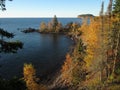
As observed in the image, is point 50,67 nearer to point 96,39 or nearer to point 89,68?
point 89,68

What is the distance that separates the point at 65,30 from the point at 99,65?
12254 centimetres

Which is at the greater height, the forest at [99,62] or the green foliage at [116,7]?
the green foliage at [116,7]

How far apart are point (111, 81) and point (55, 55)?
43836mm

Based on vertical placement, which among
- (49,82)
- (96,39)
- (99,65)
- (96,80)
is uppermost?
(96,39)

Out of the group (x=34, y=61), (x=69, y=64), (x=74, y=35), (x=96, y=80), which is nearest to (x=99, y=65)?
(x=96, y=80)

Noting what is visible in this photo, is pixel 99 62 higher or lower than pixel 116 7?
lower

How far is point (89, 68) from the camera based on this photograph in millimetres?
46500

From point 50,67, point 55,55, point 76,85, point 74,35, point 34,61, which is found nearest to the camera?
point 76,85

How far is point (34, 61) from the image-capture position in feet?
235

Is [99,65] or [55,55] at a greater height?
[99,65]

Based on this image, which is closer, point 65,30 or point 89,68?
point 89,68

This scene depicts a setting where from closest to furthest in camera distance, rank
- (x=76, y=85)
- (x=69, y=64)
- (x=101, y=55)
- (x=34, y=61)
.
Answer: (x=101, y=55)
(x=76, y=85)
(x=69, y=64)
(x=34, y=61)

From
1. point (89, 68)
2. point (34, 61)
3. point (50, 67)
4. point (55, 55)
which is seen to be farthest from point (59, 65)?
point (89, 68)

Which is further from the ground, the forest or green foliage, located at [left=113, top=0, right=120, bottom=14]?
green foliage, located at [left=113, top=0, right=120, bottom=14]
